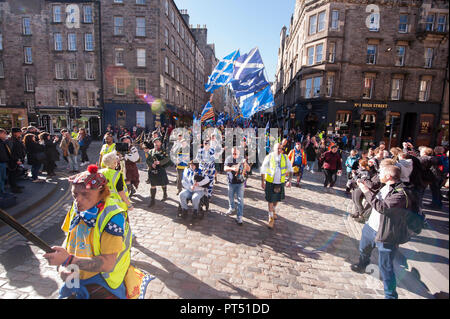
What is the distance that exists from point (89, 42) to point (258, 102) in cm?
2536

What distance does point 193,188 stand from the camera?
18.6 ft

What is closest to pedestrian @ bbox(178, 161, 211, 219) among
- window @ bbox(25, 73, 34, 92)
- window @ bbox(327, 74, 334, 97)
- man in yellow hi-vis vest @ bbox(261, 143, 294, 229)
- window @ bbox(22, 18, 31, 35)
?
man in yellow hi-vis vest @ bbox(261, 143, 294, 229)

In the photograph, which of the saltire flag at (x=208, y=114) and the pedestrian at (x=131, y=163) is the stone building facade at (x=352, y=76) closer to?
the saltire flag at (x=208, y=114)

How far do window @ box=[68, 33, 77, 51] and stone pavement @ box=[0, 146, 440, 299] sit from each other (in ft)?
86.5

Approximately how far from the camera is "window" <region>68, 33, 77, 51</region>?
2448 cm

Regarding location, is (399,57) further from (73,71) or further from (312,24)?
(73,71)

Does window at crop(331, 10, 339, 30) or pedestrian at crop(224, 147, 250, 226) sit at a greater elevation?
window at crop(331, 10, 339, 30)

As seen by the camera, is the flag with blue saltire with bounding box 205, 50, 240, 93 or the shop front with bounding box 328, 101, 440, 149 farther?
the shop front with bounding box 328, 101, 440, 149

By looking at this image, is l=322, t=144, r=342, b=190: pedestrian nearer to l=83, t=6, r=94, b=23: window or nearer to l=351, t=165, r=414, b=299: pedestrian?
l=351, t=165, r=414, b=299: pedestrian

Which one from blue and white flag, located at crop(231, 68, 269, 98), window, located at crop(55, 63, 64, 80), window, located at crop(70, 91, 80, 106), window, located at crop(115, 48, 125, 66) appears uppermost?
window, located at crop(115, 48, 125, 66)
